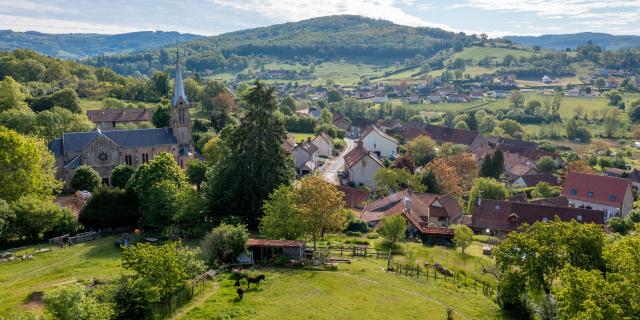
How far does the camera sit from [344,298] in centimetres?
3544

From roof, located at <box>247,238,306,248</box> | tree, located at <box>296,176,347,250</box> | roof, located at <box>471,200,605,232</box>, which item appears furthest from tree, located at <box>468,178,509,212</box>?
roof, located at <box>247,238,306,248</box>

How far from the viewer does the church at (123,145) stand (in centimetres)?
7488

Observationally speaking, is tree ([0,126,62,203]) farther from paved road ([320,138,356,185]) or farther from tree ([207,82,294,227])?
paved road ([320,138,356,185])

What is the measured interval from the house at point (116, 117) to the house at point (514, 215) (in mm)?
73923

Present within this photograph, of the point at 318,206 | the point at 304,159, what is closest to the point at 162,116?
the point at 304,159

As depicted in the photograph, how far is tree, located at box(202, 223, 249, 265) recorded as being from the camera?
41.3 metres

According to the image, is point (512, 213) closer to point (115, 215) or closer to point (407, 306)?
point (407, 306)

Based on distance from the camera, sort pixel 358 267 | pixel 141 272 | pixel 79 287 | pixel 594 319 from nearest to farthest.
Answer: pixel 594 319
pixel 79 287
pixel 141 272
pixel 358 267

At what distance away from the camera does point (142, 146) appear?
81.2m

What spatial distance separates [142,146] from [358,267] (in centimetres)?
5151

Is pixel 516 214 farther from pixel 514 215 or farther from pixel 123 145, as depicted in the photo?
pixel 123 145

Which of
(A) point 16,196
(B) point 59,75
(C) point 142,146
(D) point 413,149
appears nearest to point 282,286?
Result: (A) point 16,196

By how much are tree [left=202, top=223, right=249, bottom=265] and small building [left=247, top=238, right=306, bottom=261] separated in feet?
3.79

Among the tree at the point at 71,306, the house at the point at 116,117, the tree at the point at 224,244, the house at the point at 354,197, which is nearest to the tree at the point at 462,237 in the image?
the tree at the point at 224,244
